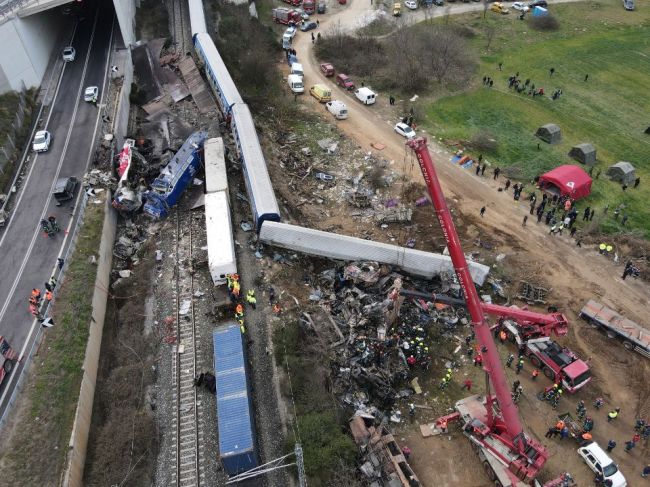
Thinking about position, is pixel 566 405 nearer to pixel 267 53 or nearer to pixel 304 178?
pixel 304 178

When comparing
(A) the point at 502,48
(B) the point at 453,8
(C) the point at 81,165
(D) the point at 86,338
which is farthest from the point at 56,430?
(B) the point at 453,8

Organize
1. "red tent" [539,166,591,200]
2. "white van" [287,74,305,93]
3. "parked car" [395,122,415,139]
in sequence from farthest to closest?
"white van" [287,74,305,93]
"parked car" [395,122,415,139]
"red tent" [539,166,591,200]

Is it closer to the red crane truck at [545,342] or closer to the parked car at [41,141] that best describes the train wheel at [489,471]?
the red crane truck at [545,342]

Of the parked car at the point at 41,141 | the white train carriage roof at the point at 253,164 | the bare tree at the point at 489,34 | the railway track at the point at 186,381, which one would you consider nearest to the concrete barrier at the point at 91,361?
the railway track at the point at 186,381

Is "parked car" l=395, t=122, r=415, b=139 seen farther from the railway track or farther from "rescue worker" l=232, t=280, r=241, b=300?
"rescue worker" l=232, t=280, r=241, b=300

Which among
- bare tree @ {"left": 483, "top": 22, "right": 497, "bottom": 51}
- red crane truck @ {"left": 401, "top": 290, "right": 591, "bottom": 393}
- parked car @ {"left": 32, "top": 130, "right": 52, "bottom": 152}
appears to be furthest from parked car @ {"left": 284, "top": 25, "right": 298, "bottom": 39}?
red crane truck @ {"left": 401, "top": 290, "right": 591, "bottom": 393}
